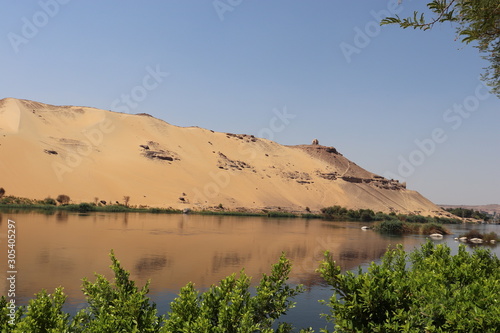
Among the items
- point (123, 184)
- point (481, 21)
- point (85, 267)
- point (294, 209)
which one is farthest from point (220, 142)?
point (481, 21)

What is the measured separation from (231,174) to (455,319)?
8795 cm

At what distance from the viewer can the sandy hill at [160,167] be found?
65.8 m

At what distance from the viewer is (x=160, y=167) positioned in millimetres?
83125

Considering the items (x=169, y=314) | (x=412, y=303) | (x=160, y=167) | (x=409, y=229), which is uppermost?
(x=160, y=167)

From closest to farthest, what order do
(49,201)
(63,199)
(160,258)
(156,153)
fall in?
1. (160,258)
2. (49,201)
3. (63,199)
4. (156,153)

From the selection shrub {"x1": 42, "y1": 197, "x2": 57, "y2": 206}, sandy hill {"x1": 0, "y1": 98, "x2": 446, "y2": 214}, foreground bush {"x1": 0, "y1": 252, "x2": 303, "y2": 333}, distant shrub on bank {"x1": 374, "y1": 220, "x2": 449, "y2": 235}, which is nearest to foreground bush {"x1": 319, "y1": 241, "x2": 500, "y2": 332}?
foreground bush {"x1": 0, "y1": 252, "x2": 303, "y2": 333}

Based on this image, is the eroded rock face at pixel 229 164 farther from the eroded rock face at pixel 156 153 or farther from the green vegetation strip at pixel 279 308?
the green vegetation strip at pixel 279 308

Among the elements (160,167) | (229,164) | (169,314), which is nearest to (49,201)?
(160,167)

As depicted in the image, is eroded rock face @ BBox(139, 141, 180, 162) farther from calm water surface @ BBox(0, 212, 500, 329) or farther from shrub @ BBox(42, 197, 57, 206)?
calm water surface @ BBox(0, 212, 500, 329)

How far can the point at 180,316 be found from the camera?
5613mm

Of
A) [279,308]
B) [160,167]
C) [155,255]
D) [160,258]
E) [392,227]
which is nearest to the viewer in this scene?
[279,308]

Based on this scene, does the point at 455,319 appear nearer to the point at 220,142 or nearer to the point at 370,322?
the point at 370,322

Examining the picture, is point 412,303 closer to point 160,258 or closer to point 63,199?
point 160,258

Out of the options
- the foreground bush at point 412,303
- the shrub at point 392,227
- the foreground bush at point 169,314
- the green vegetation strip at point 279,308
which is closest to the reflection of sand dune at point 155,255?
the foreground bush at point 169,314
